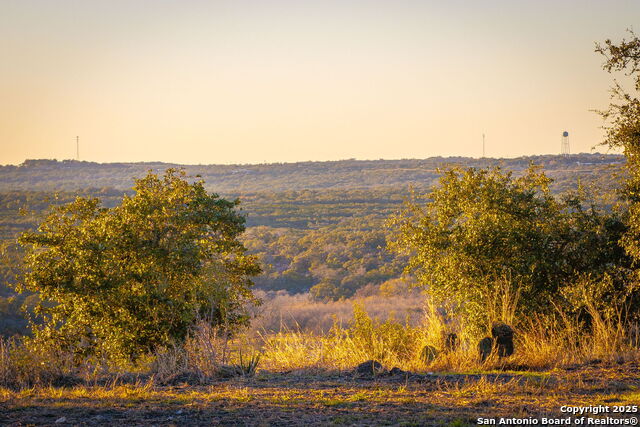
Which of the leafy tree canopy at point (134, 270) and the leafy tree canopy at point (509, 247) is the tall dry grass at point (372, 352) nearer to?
the leafy tree canopy at point (509, 247)

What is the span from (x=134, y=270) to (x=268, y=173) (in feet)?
334

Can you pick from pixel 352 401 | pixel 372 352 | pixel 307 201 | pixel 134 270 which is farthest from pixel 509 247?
pixel 307 201

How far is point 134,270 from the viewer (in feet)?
47.4

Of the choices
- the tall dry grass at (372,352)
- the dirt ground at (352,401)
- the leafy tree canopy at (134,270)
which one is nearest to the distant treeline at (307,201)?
the leafy tree canopy at (134,270)

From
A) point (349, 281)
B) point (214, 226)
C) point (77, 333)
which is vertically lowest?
point (349, 281)

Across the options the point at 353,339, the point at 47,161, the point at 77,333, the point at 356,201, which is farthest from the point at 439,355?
→ the point at 47,161

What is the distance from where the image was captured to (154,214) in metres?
15.1

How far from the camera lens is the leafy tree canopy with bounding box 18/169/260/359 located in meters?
14.0

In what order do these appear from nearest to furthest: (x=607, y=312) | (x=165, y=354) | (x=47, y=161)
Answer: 1. (x=165, y=354)
2. (x=607, y=312)
3. (x=47, y=161)

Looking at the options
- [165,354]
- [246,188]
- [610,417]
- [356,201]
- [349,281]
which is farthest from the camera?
[246,188]

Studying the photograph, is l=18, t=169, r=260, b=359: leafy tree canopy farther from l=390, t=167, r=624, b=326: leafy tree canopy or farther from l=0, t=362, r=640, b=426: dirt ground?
l=390, t=167, r=624, b=326: leafy tree canopy

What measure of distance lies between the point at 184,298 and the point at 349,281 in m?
33.9

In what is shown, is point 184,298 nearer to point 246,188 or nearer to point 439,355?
point 439,355

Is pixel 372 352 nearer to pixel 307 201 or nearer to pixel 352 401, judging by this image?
pixel 352 401
